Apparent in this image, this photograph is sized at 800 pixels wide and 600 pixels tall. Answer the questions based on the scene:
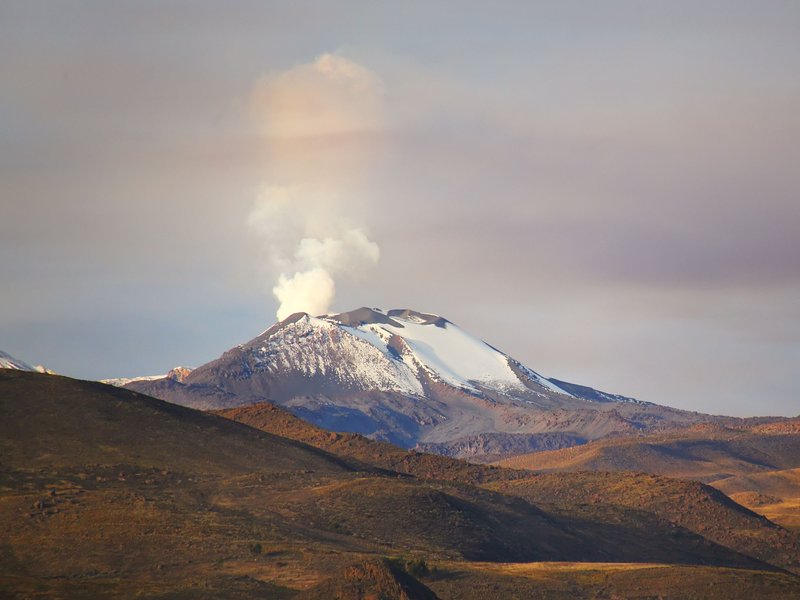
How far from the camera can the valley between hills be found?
10394 cm

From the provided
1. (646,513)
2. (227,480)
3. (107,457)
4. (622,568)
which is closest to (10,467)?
(107,457)

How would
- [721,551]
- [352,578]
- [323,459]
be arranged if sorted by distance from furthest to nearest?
[323,459]
[721,551]
[352,578]

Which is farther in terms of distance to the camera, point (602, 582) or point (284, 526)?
point (284, 526)

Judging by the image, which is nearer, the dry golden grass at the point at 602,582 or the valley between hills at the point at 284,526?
the valley between hills at the point at 284,526

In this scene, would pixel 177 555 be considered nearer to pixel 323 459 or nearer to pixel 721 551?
pixel 323 459

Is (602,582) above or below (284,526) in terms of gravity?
below

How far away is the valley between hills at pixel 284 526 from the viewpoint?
341ft

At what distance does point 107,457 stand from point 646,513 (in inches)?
2745

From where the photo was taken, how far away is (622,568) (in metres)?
123

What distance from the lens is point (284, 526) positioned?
130m

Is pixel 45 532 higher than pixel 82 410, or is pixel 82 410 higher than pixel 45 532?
pixel 82 410

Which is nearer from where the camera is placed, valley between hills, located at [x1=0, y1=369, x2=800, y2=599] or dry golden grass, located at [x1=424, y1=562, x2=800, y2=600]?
valley between hills, located at [x1=0, y1=369, x2=800, y2=599]

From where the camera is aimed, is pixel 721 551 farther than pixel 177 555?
Yes

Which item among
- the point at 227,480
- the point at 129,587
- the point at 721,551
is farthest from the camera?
the point at 721,551
